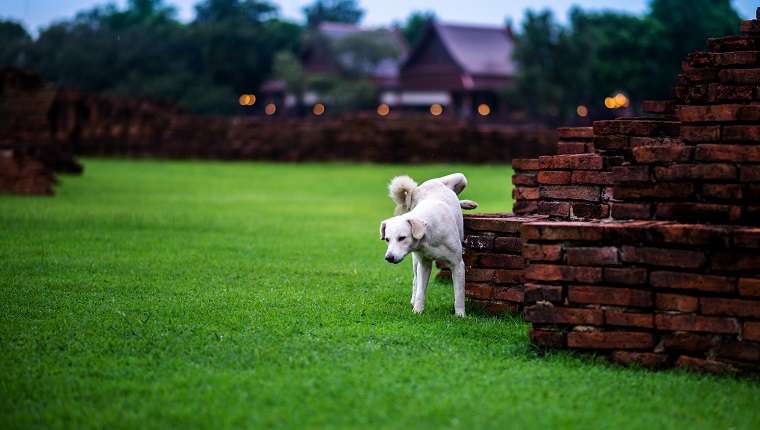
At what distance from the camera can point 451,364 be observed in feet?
16.4

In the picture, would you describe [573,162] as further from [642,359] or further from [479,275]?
[642,359]

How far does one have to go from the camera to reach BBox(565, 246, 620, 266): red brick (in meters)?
4.89

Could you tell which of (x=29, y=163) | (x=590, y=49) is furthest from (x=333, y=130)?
(x=590, y=49)

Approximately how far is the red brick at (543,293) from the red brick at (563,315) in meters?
0.04

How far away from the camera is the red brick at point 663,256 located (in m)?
4.70

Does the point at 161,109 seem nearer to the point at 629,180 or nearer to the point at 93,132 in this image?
the point at 93,132

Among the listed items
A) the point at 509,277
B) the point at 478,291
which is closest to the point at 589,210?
the point at 509,277

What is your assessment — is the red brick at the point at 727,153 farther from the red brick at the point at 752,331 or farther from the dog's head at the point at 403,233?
the dog's head at the point at 403,233

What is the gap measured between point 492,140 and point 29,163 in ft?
54.0

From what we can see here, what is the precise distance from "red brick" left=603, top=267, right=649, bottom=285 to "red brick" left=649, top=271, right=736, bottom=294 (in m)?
0.04

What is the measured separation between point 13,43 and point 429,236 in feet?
90.7

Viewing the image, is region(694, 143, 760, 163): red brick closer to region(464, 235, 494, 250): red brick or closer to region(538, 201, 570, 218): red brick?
region(538, 201, 570, 218): red brick

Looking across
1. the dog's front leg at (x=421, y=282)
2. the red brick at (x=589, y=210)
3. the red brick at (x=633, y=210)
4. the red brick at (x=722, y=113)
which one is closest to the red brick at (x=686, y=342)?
the red brick at (x=633, y=210)

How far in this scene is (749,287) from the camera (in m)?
4.59
